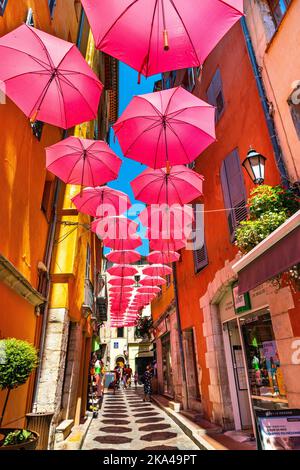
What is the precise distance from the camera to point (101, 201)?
1038cm

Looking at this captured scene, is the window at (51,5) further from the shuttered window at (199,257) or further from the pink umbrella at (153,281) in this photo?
the pink umbrella at (153,281)

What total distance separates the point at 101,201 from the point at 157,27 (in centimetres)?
630

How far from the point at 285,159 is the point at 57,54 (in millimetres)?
4823

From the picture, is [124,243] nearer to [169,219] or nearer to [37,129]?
[169,219]

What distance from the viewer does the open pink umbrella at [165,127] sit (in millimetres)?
6590

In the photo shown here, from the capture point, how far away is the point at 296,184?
5.33m

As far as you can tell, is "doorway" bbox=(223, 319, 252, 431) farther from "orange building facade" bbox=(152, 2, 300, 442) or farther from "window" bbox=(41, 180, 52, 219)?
"window" bbox=(41, 180, 52, 219)

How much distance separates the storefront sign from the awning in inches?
85.8

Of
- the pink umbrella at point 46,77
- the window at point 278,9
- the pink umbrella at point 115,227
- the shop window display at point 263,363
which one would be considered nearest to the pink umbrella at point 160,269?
the pink umbrella at point 115,227

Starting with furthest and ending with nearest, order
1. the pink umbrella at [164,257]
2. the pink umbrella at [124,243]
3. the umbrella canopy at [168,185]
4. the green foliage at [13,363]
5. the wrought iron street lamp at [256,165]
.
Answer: the pink umbrella at [124,243], the pink umbrella at [164,257], the umbrella canopy at [168,185], the wrought iron street lamp at [256,165], the green foliage at [13,363]

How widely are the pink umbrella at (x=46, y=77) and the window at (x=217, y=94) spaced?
501cm

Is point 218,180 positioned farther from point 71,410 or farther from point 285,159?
point 71,410

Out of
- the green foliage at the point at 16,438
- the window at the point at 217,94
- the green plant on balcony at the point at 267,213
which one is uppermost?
the window at the point at 217,94

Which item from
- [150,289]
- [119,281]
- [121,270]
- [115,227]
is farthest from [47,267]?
[150,289]
